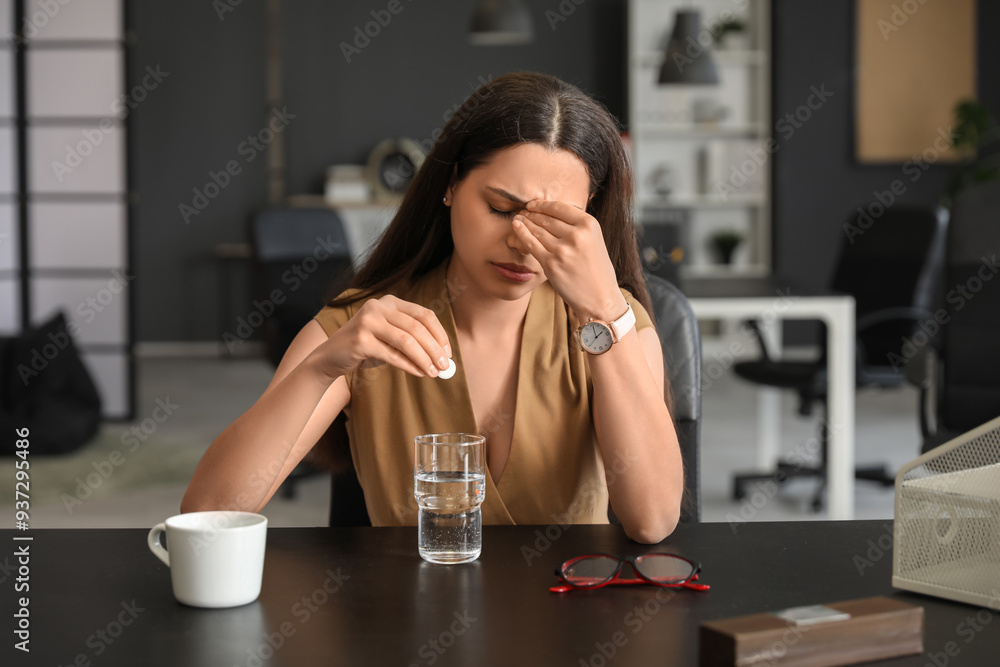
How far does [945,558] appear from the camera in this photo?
97cm

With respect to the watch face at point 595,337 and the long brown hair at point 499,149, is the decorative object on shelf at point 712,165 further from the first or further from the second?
the watch face at point 595,337

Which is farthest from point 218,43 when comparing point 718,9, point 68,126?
point 718,9

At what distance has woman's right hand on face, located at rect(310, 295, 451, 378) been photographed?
109 centimetres

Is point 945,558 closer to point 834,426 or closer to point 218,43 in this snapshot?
point 834,426

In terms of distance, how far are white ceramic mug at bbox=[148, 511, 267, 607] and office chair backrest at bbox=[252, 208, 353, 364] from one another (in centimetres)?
297

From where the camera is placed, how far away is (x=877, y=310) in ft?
13.1

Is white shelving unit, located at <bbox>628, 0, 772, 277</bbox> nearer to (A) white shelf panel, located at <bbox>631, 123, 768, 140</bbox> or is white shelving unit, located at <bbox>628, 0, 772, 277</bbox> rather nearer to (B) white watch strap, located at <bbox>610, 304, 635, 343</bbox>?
(A) white shelf panel, located at <bbox>631, 123, 768, 140</bbox>

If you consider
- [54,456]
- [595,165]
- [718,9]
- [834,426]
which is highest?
[718,9]

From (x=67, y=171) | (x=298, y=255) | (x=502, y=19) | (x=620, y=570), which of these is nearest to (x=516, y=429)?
(x=620, y=570)

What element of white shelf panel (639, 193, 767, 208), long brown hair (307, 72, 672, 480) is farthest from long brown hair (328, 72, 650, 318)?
white shelf panel (639, 193, 767, 208)

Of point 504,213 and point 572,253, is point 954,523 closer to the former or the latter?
point 572,253

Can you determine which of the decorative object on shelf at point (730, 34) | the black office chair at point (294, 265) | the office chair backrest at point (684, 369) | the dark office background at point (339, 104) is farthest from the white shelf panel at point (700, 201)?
the office chair backrest at point (684, 369)

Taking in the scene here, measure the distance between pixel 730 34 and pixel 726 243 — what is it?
1345mm

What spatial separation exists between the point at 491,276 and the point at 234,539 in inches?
21.7
